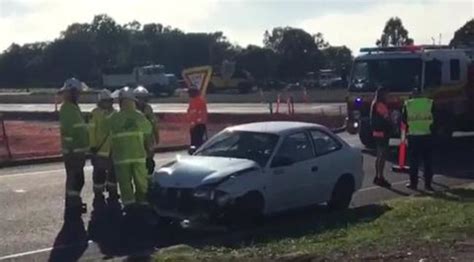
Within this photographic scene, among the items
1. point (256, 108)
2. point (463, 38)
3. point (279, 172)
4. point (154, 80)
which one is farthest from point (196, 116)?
point (154, 80)

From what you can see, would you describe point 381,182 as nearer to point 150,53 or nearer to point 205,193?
point 205,193

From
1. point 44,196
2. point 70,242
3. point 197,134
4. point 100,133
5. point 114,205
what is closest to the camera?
point 70,242

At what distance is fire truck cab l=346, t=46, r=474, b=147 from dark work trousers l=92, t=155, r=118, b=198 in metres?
10.7

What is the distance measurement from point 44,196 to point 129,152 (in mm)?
4947

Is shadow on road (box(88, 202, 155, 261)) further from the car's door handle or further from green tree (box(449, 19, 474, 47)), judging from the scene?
green tree (box(449, 19, 474, 47))

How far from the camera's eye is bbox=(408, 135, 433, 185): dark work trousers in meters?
18.8

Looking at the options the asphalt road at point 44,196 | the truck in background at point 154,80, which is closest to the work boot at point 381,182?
the asphalt road at point 44,196

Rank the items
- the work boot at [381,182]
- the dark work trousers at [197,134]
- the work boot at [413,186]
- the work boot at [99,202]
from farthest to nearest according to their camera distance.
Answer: the dark work trousers at [197,134], the work boot at [381,182], the work boot at [413,186], the work boot at [99,202]

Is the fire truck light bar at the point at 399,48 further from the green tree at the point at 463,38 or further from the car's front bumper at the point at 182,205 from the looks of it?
the car's front bumper at the point at 182,205

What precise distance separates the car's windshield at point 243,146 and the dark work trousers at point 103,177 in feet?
4.98

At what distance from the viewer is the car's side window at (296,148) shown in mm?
14766

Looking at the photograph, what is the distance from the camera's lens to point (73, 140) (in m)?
15.3

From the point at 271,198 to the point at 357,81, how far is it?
12905mm

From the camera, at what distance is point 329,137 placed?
52.1 feet
